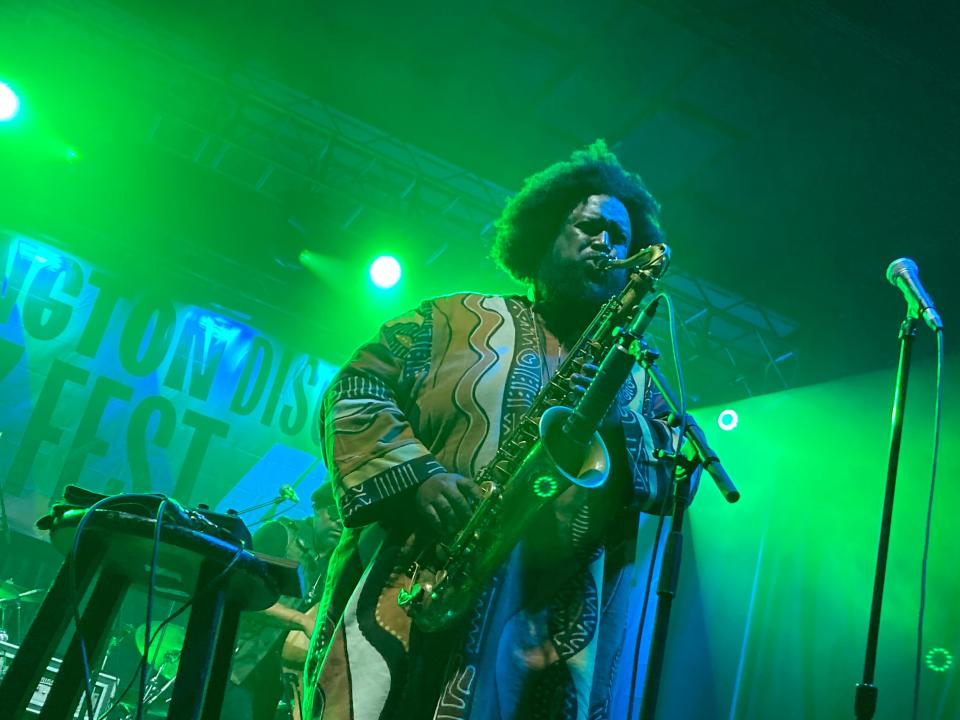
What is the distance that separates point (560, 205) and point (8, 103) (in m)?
9.07

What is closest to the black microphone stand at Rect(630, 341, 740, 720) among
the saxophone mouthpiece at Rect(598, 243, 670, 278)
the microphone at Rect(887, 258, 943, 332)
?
the saxophone mouthpiece at Rect(598, 243, 670, 278)

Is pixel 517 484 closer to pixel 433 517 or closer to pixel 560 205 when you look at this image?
pixel 433 517

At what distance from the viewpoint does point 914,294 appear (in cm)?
279

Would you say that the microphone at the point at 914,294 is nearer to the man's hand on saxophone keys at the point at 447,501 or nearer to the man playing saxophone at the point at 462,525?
the man playing saxophone at the point at 462,525

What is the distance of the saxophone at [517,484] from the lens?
6.46 feet

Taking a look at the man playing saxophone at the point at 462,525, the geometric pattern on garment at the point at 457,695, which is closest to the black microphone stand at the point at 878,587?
the man playing saxophone at the point at 462,525

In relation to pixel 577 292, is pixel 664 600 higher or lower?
lower

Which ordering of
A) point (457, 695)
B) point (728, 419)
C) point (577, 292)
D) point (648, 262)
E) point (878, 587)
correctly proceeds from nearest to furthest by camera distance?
point (457, 695)
point (878, 587)
point (648, 262)
point (577, 292)
point (728, 419)

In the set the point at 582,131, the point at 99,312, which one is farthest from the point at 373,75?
the point at 99,312

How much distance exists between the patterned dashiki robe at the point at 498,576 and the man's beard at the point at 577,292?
33 centimetres

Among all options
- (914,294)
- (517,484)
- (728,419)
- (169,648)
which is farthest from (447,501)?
(728,419)

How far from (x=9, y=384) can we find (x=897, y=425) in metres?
10.7

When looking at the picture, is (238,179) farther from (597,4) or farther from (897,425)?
(897,425)

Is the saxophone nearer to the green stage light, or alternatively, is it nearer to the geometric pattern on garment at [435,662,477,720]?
the geometric pattern on garment at [435,662,477,720]
